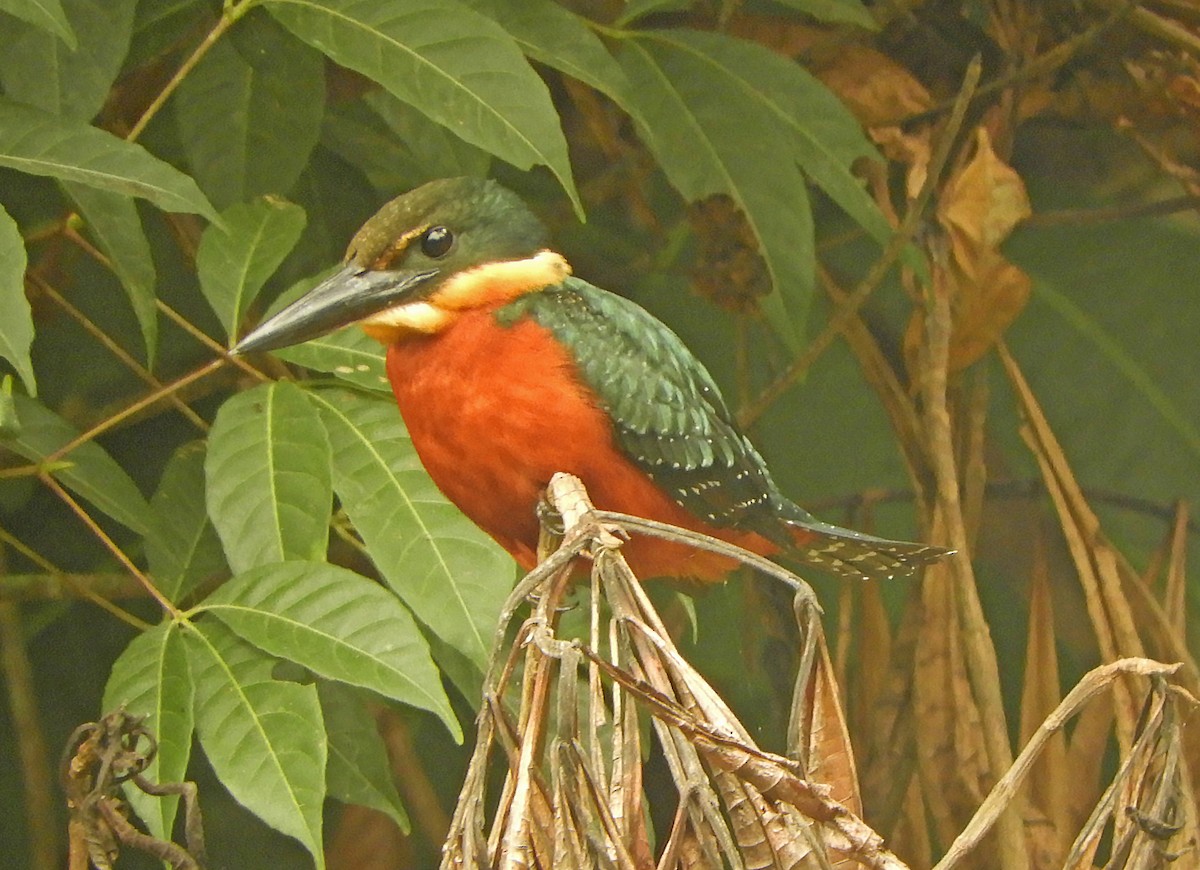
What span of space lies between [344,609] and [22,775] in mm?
336

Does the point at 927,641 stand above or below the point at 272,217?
below

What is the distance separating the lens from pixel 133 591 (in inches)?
33.2

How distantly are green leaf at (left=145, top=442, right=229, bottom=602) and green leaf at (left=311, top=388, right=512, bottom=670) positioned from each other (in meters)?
0.12

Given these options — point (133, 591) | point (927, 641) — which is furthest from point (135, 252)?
point (927, 641)

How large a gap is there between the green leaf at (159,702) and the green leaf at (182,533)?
0.05m

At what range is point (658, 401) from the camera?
0.67 meters

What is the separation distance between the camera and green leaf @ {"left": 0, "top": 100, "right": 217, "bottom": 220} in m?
0.68

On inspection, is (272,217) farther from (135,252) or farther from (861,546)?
(861,546)

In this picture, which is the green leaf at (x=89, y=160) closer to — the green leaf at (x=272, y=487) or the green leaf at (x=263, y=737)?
the green leaf at (x=272, y=487)

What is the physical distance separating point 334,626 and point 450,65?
0.30m

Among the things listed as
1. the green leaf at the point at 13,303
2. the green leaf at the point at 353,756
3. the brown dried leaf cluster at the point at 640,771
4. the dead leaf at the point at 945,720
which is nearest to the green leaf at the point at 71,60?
the green leaf at the point at 13,303

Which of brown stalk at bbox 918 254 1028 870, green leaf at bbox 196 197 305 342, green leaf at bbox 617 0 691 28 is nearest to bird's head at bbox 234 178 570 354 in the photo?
green leaf at bbox 196 197 305 342

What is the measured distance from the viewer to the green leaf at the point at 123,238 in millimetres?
751

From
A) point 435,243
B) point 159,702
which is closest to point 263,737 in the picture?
point 159,702
